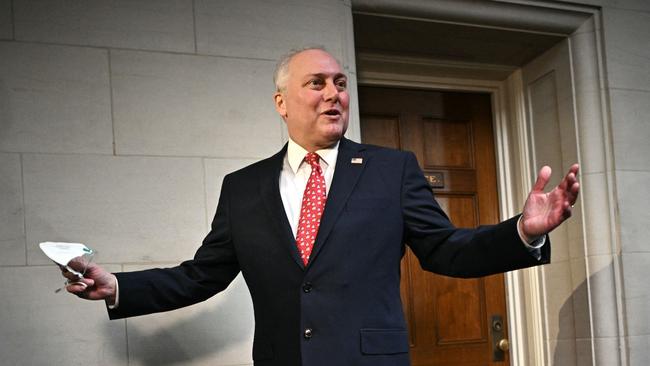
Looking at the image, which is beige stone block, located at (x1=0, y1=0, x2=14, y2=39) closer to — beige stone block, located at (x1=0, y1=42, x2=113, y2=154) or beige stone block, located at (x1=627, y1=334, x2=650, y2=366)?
beige stone block, located at (x1=0, y1=42, x2=113, y2=154)

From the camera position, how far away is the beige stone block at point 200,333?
9.55 ft

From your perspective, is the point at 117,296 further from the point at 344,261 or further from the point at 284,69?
the point at 284,69

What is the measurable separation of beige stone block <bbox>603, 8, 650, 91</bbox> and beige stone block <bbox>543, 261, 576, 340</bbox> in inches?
32.9

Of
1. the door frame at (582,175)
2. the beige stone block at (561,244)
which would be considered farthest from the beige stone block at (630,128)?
the beige stone block at (561,244)

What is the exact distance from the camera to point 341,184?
237cm

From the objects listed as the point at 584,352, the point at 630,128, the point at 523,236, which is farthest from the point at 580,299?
the point at 523,236

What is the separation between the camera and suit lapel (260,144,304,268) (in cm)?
233

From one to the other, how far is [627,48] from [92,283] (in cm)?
258

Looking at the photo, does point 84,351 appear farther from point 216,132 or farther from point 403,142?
point 403,142

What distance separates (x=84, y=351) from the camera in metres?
2.81

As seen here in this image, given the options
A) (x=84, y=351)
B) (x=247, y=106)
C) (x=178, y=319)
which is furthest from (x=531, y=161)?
(x=84, y=351)

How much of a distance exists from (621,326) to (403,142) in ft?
4.04

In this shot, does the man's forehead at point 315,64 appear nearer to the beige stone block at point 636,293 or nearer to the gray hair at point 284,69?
the gray hair at point 284,69

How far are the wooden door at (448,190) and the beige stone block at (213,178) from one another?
100 centimetres
